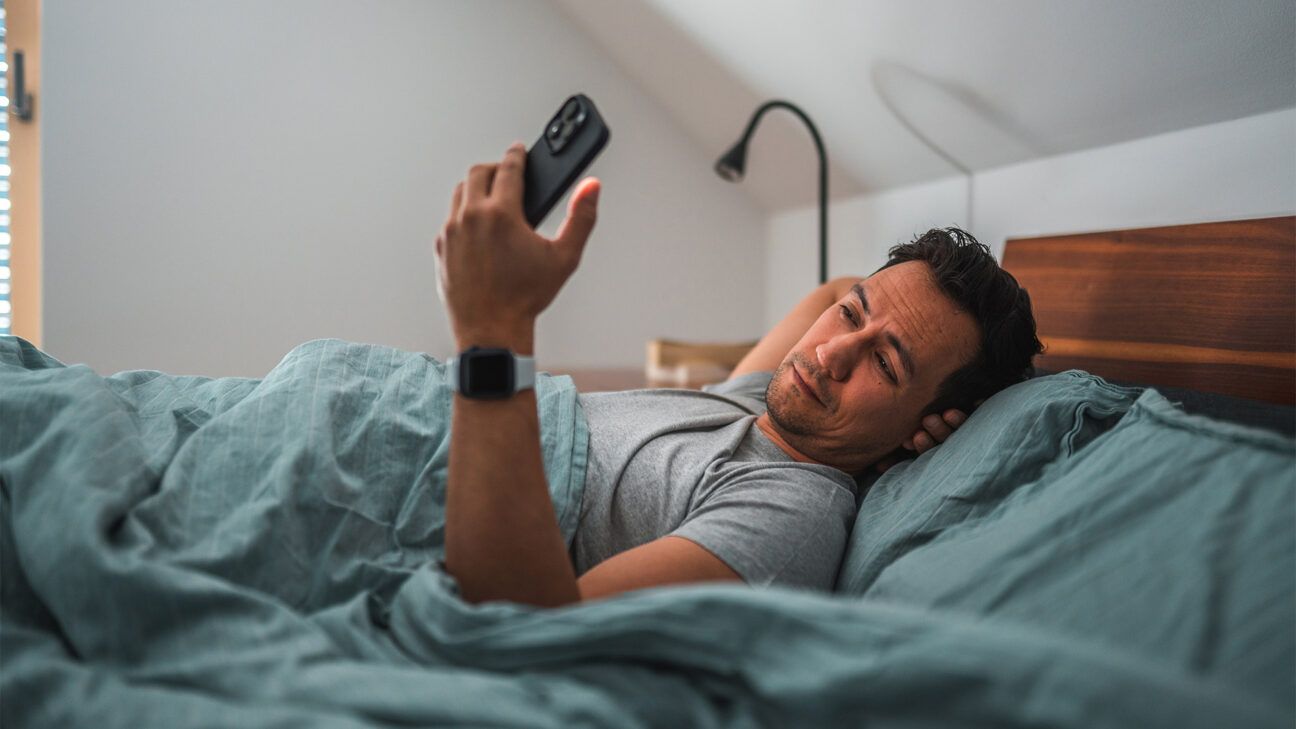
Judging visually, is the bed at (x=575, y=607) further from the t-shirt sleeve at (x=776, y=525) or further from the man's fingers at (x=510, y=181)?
the man's fingers at (x=510, y=181)

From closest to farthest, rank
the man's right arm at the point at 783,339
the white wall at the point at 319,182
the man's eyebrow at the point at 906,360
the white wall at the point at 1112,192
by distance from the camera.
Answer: the man's eyebrow at the point at 906,360
the white wall at the point at 1112,192
the man's right arm at the point at 783,339
the white wall at the point at 319,182

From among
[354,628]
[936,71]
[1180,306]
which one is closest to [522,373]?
[354,628]

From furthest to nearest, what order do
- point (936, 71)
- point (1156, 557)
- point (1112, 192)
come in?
point (936, 71), point (1112, 192), point (1156, 557)

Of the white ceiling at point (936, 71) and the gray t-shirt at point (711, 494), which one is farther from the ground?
the white ceiling at point (936, 71)

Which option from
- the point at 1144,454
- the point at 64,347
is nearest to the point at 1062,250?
the point at 1144,454

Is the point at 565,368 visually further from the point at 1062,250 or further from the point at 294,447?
the point at 294,447

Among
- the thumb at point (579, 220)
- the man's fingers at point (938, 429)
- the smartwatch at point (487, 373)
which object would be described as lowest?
the man's fingers at point (938, 429)

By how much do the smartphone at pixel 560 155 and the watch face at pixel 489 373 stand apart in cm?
14

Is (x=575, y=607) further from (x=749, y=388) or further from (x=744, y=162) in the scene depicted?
(x=744, y=162)

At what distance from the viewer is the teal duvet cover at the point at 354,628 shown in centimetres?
53

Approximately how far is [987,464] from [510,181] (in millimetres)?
612

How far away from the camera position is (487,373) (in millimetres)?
825

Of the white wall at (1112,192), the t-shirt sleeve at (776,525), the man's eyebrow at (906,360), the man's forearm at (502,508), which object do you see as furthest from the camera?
the white wall at (1112,192)

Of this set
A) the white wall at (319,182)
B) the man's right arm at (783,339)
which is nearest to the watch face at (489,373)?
the man's right arm at (783,339)
